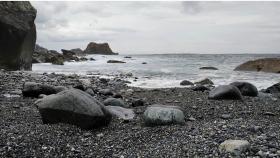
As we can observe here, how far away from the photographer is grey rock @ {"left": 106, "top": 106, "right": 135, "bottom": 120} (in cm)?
887

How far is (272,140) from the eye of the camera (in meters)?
6.31

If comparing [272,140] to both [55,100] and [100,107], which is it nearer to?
[100,107]

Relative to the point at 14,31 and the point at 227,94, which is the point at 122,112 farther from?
the point at 14,31

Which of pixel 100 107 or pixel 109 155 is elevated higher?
pixel 100 107

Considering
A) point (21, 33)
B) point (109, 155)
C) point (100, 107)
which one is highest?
point (21, 33)

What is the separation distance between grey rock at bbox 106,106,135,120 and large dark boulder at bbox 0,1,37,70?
17.9m

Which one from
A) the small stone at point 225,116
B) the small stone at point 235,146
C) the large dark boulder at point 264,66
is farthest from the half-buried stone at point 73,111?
the large dark boulder at point 264,66

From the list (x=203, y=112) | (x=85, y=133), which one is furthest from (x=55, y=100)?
(x=203, y=112)

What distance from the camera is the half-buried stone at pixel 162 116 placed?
7703 mm

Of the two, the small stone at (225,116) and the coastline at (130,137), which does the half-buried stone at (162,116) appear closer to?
the coastline at (130,137)

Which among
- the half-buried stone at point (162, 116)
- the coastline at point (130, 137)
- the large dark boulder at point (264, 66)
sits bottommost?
the coastline at point (130, 137)

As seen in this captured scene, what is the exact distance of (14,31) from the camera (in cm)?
2605

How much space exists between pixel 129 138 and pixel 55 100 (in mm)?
1758

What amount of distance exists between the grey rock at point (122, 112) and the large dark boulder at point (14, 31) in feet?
58.6
